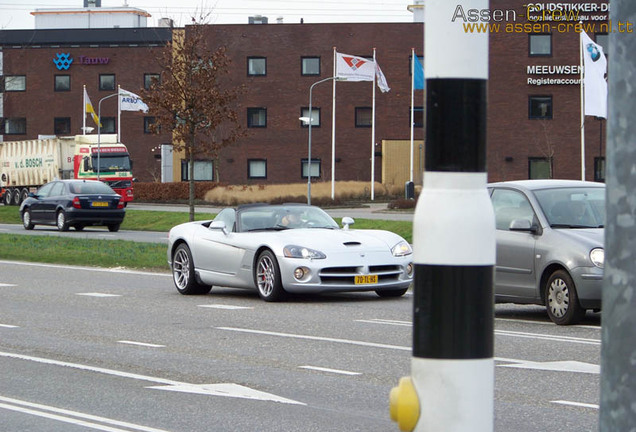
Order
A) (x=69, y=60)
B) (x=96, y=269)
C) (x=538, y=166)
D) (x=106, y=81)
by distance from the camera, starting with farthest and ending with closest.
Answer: (x=69, y=60)
(x=106, y=81)
(x=538, y=166)
(x=96, y=269)

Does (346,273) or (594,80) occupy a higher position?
(594,80)

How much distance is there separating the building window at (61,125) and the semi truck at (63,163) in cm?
1234

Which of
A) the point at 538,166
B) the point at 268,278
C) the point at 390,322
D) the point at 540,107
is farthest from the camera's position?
the point at 538,166

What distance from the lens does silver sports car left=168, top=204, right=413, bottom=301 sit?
49.3 ft

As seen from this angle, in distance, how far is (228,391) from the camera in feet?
26.4

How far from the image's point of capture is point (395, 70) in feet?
226

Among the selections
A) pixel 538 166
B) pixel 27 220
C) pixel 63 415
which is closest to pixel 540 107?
pixel 538 166

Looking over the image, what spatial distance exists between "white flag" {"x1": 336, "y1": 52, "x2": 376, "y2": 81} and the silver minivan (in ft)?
146

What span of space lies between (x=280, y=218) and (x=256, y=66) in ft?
182

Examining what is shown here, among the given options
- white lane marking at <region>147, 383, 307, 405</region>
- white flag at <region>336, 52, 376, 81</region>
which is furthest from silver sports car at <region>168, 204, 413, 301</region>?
white flag at <region>336, 52, 376, 81</region>

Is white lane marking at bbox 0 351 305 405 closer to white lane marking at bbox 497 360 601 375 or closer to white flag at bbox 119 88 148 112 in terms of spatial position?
white lane marking at bbox 497 360 601 375

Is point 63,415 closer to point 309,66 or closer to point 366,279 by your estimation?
point 366,279

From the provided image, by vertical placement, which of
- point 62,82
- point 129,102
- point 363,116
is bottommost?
point 363,116

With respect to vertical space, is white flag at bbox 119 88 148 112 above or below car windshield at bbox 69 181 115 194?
above
